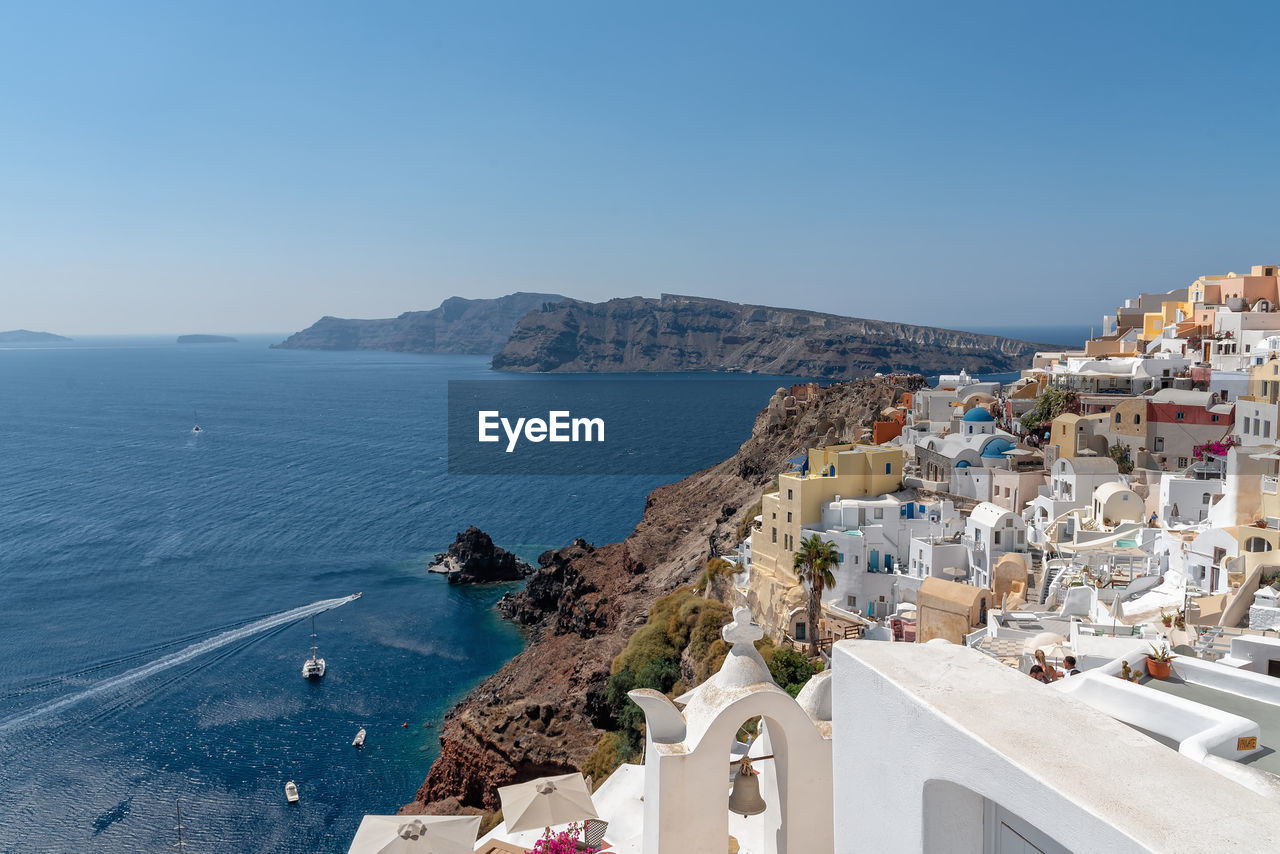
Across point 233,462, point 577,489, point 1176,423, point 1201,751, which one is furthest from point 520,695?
point 233,462

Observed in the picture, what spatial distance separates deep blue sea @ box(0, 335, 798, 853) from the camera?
33.5m

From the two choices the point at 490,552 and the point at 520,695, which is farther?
the point at 490,552

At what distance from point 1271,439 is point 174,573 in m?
62.1

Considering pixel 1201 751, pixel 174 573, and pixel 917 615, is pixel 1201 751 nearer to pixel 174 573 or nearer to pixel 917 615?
pixel 917 615

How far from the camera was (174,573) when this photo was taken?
58.8 m

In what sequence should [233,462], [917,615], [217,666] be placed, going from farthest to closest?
→ [233,462], [217,666], [917,615]

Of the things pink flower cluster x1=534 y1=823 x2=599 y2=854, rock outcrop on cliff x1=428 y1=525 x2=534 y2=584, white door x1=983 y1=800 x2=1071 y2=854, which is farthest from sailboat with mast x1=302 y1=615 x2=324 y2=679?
white door x1=983 y1=800 x2=1071 y2=854

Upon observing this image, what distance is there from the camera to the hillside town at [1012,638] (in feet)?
15.9

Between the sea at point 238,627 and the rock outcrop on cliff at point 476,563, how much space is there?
1.29m

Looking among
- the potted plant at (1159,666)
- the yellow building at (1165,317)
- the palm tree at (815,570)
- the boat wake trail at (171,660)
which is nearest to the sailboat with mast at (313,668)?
the boat wake trail at (171,660)

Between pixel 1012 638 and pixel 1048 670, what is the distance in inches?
268

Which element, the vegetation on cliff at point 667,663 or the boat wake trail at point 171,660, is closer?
the vegetation on cliff at point 667,663

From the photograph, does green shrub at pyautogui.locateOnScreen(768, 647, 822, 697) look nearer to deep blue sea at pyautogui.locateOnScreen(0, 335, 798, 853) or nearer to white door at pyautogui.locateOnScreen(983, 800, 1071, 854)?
deep blue sea at pyautogui.locateOnScreen(0, 335, 798, 853)

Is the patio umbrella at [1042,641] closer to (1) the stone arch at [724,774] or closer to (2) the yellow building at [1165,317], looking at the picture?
(1) the stone arch at [724,774]
